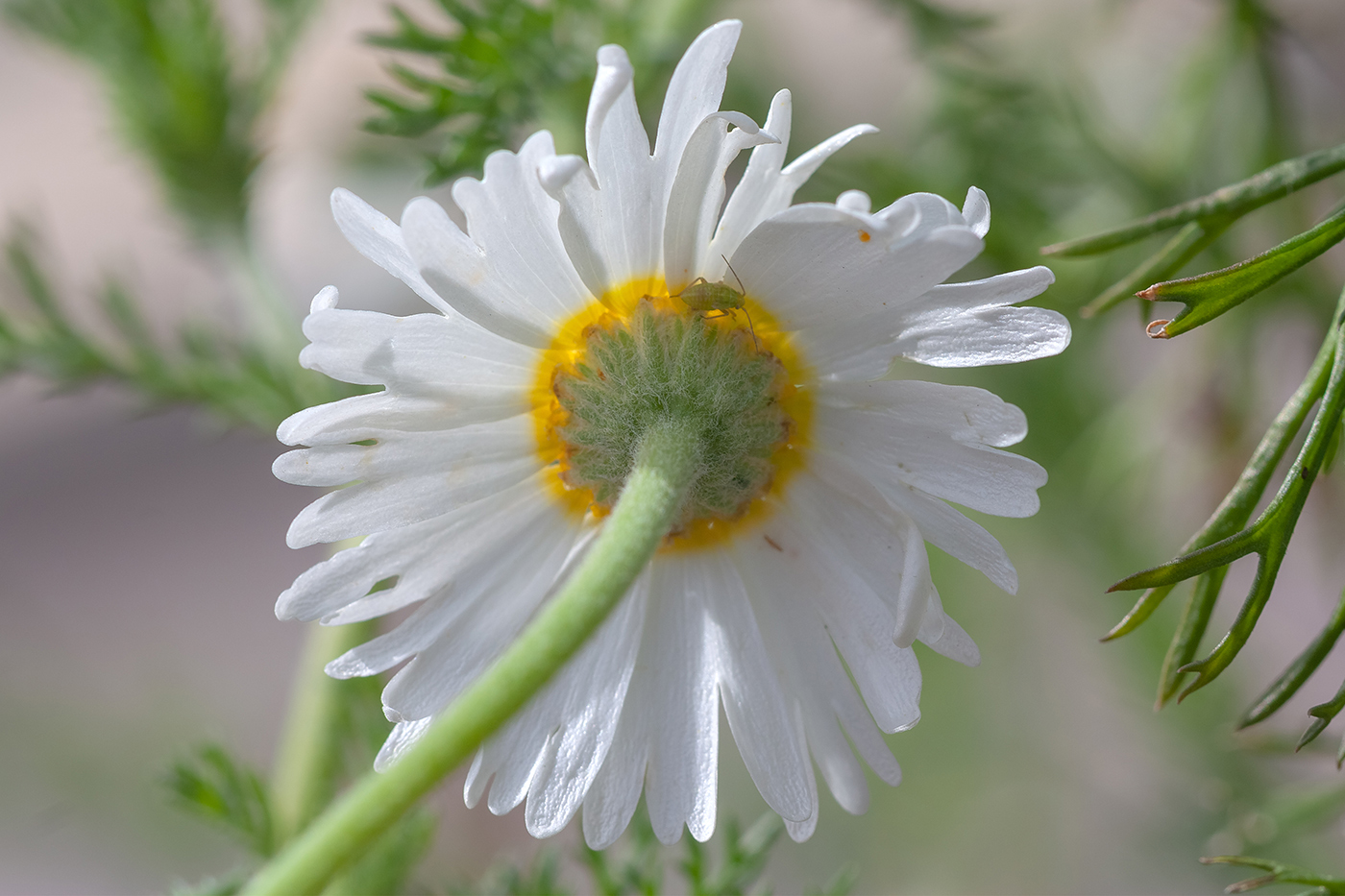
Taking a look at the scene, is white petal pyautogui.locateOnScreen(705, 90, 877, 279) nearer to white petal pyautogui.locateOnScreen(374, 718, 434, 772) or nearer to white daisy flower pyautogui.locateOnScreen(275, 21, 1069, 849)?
white daisy flower pyautogui.locateOnScreen(275, 21, 1069, 849)

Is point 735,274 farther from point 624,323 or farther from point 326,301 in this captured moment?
point 326,301

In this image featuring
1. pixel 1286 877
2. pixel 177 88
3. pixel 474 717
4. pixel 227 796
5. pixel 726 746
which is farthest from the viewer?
pixel 726 746

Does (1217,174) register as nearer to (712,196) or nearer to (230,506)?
(712,196)

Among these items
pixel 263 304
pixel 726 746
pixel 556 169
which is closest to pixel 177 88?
pixel 263 304

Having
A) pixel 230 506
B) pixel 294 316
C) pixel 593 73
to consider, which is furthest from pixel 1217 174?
pixel 230 506

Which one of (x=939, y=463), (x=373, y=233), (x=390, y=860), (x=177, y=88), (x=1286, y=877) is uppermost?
(x=177, y=88)

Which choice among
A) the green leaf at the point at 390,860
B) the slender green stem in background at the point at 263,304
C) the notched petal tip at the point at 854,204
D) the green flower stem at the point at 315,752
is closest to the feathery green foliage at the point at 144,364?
the slender green stem in background at the point at 263,304
